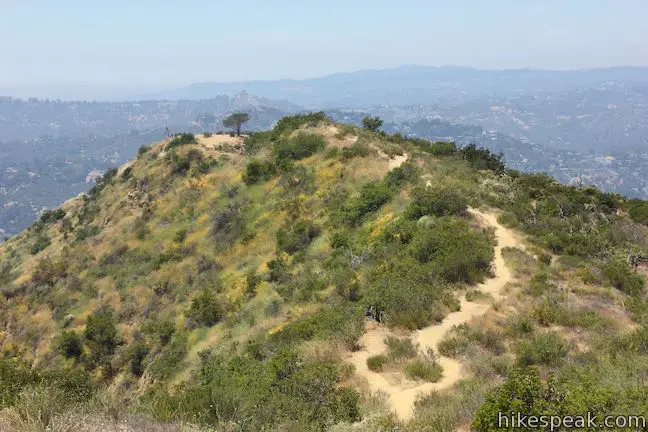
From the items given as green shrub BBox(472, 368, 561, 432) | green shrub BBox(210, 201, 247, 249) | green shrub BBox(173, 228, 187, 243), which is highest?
green shrub BBox(472, 368, 561, 432)

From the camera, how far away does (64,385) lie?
34.1 ft

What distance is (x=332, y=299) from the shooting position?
16.5 metres

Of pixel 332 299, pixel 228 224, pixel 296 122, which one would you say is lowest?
pixel 228 224

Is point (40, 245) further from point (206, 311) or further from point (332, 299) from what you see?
point (332, 299)

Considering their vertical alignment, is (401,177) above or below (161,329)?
above

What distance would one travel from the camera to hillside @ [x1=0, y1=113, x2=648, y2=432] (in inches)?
309

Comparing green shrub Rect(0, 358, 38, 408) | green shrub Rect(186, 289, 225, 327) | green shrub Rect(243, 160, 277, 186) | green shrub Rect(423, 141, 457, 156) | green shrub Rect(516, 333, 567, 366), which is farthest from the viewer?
green shrub Rect(423, 141, 457, 156)

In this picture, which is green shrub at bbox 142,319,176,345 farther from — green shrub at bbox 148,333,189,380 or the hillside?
green shrub at bbox 148,333,189,380

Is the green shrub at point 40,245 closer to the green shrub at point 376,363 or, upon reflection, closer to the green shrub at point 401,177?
the green shrub at point 401,177

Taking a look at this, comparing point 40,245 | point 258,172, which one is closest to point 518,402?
point 258,172

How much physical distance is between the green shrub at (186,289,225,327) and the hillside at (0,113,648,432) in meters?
0.12

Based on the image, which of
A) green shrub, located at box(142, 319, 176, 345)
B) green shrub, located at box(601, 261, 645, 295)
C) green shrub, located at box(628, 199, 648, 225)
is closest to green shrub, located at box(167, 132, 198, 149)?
green shrub, located at box(142, 319, 176, 345)

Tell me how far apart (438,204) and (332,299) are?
8.02 metres

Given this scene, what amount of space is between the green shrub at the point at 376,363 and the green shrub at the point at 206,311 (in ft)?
40.3
